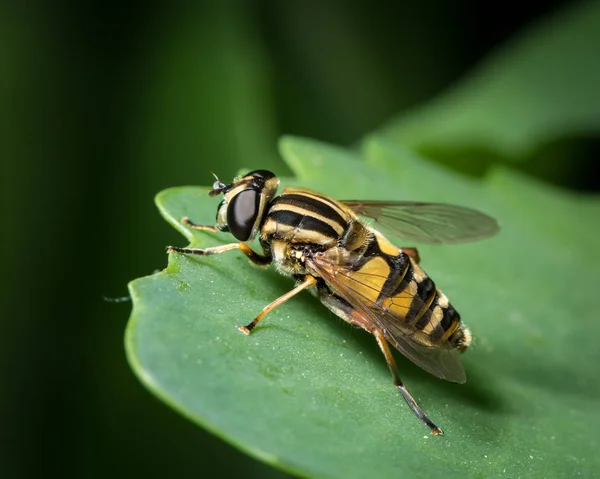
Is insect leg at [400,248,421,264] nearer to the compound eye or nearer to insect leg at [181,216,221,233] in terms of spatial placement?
the compound eye

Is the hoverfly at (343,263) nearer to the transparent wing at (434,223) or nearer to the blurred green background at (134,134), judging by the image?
the transparent wing at (434,223)

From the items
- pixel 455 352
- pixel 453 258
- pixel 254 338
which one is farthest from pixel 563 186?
pixel 254 338

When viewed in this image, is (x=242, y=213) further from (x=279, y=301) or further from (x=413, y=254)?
(x=413, y=254)

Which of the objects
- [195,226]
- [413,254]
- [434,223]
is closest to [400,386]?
[413,254]

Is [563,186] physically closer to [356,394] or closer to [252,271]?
[252,271]

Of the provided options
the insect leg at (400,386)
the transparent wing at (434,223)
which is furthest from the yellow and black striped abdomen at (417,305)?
the transparent wing at (434,223)

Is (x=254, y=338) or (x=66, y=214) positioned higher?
(x=254, y=338)
